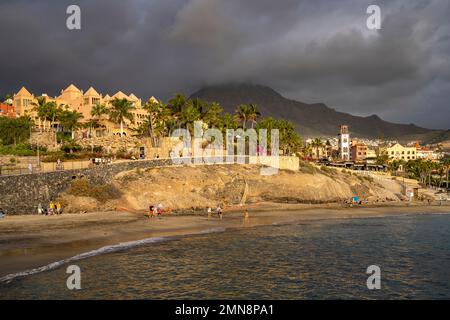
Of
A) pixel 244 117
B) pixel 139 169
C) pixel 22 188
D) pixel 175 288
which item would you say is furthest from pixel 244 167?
pixel 175 288

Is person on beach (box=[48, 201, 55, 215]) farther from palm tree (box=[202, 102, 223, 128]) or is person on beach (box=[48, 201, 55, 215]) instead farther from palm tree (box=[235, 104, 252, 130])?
palm tree (box=[235, 104, 252, 130])

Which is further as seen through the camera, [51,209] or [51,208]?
[51,208]

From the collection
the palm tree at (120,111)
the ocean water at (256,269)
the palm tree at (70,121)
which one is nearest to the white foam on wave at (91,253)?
the ocean water at (256,269)

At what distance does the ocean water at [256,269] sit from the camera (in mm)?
21734

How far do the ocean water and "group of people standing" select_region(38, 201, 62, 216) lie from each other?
14.6 meters

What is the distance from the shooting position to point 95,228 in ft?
123

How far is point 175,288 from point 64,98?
97.9 m

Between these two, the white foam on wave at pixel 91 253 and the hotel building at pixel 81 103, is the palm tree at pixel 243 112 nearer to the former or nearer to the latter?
the hotel building at pixel 81 103

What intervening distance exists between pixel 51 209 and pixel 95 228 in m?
8.10

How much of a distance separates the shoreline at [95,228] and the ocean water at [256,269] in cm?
207

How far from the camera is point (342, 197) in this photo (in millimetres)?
76938

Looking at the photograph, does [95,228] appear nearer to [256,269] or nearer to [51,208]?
[51,208]

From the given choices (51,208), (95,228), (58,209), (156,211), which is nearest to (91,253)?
(95,228)
